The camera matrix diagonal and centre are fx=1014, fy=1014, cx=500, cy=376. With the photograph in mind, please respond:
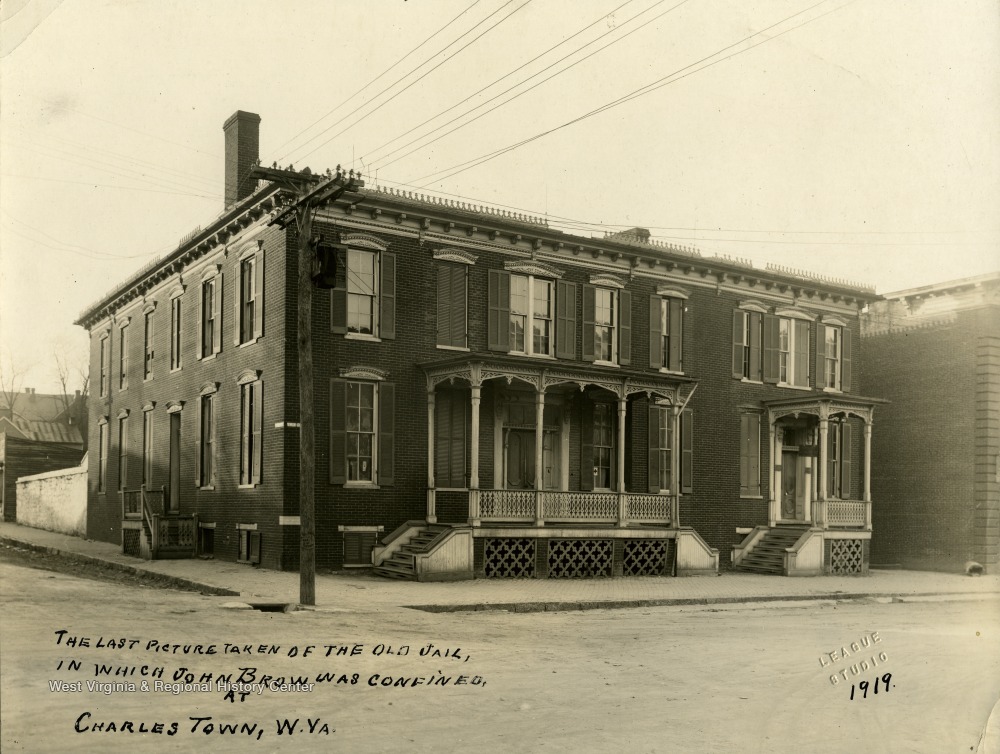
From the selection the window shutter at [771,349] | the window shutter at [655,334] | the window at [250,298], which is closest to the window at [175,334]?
the window at [250,298]

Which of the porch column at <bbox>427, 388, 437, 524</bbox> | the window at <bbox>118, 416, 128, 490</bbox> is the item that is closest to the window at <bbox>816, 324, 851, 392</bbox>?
the porch column at <bbox>427, 388, 437, 524</bbox>

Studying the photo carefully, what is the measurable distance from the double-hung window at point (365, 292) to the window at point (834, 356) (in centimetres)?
1396

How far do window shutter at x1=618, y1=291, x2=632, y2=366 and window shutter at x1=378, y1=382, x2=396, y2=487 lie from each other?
6.66 meters

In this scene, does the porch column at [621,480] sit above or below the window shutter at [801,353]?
below

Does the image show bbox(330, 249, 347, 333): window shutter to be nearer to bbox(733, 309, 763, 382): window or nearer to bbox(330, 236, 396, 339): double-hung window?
bbox(330, 236, 396, 339): double-hung window

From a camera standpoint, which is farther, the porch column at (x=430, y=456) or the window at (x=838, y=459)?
the window at (x=838, y=459)

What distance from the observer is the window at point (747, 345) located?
28109mm

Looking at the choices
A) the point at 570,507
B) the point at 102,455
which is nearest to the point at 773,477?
the point at 570,507

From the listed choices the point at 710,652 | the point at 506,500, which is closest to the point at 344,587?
the point at 506,500

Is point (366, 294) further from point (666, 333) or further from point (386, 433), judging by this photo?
point (666, 333)

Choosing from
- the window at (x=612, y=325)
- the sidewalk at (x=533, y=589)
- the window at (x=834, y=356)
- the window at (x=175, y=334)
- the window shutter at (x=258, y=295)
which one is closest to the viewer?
the sidewalk at (x=533, y=589)

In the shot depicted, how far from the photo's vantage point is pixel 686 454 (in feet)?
87.4

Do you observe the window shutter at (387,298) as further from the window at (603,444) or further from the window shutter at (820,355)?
the window shutter at (820,355)

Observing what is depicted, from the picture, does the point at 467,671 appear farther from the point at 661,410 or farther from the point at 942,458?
the point at 942,458
